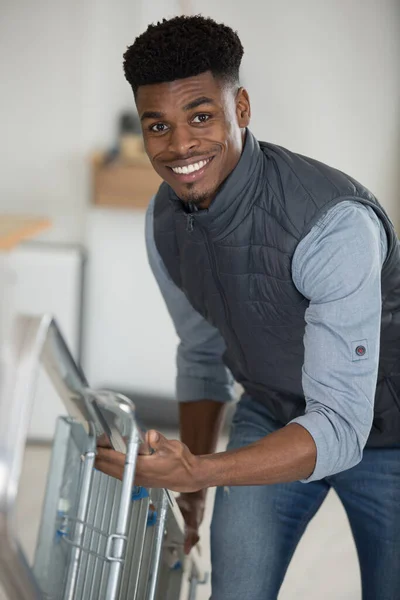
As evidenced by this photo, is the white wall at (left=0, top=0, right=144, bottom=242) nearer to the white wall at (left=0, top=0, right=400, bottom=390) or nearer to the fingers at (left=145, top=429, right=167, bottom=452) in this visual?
the white wall at (left=0, top=0, right=400, bottom=390)

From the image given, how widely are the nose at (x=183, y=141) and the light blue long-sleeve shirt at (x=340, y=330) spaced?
236 millimetres

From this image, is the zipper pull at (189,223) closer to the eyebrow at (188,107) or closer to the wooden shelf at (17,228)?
the eyebrow at (188,107)

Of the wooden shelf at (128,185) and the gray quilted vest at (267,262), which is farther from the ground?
the wooden shelf at (128,185)

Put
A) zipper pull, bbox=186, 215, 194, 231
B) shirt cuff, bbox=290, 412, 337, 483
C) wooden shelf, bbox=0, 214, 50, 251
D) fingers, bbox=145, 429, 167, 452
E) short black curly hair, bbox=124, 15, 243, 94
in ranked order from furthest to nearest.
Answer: wooden shelf, bbox=0, 214, 50, 251 → zipper pull, bbox=186, 215, 194, 231 → short black curly hair, bbox=124, 15, 243, 94 → shirt cuff, bbox=290, 412, 337, 483 → fingers, bbox=145, 429, 167, 452

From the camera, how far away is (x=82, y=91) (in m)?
4.16

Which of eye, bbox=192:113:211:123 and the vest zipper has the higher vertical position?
eye, bbox=192:113:211:123

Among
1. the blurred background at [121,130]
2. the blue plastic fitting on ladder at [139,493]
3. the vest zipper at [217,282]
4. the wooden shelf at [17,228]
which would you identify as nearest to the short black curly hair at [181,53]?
the vest zipper at [217,282]

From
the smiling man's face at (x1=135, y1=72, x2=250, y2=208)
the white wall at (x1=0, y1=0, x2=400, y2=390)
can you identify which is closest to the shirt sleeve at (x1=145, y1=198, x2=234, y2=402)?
the smiling man's face at (x1=135, y1=72, x2=250, y2=208)

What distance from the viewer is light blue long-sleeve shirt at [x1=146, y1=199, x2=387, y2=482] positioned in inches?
52.9

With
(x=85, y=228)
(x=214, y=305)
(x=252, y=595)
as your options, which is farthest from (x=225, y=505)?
(x=85, y=228)

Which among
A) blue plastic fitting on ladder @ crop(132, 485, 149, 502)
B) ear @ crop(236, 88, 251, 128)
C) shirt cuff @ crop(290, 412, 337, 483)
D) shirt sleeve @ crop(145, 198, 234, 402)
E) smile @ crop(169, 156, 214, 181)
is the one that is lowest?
blue plastic fitting on ladder @ crop(132, 485, 149, 502)

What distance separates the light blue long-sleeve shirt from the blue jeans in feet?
1.00

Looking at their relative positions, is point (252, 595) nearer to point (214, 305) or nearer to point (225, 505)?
point (225, 505)

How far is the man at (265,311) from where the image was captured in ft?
4.41
